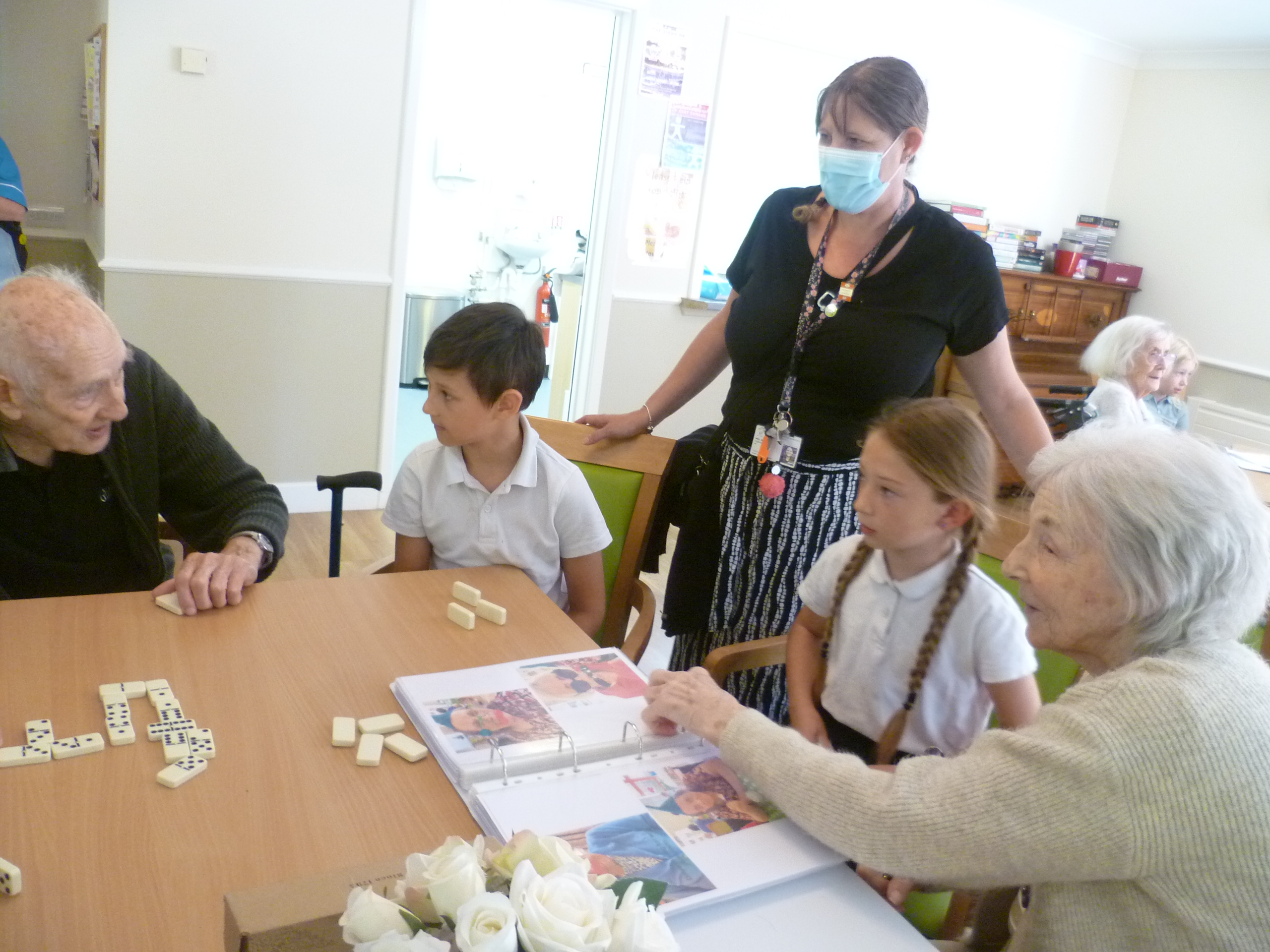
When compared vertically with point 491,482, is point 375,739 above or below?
below

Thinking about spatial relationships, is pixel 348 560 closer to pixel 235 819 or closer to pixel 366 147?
pixel 366 147

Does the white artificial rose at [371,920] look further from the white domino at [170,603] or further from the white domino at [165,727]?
the white domino at [170,603]

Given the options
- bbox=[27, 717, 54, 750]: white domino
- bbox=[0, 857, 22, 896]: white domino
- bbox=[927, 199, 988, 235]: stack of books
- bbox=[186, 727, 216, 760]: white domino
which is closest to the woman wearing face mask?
bbox=[186, 727, 216, 760]: white domino

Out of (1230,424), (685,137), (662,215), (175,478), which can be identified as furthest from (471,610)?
(1230,424)

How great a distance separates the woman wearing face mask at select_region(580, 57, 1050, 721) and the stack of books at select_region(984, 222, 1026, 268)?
429cm

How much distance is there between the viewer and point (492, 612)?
5.06 feet

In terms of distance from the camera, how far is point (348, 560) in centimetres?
377

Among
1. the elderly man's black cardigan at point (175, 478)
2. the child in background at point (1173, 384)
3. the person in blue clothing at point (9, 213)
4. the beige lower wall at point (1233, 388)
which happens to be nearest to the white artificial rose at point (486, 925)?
the elderly man's black cardigan at point (175, 478)

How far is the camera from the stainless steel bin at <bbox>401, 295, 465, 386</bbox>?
612 cm

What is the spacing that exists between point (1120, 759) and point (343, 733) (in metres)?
0.82

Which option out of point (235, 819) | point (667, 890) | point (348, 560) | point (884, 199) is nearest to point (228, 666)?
point (235, 819)

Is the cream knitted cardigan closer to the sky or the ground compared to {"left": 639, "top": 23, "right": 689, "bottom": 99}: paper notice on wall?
closer to the ground

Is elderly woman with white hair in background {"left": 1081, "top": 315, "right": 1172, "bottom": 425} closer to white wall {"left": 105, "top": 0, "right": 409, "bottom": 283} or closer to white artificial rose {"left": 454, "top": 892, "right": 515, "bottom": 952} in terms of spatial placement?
white wall {"left": 105, "top": 0, "right": 409, "bottom": 283}

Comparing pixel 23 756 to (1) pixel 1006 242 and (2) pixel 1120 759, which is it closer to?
(2) pixel 1120 759
